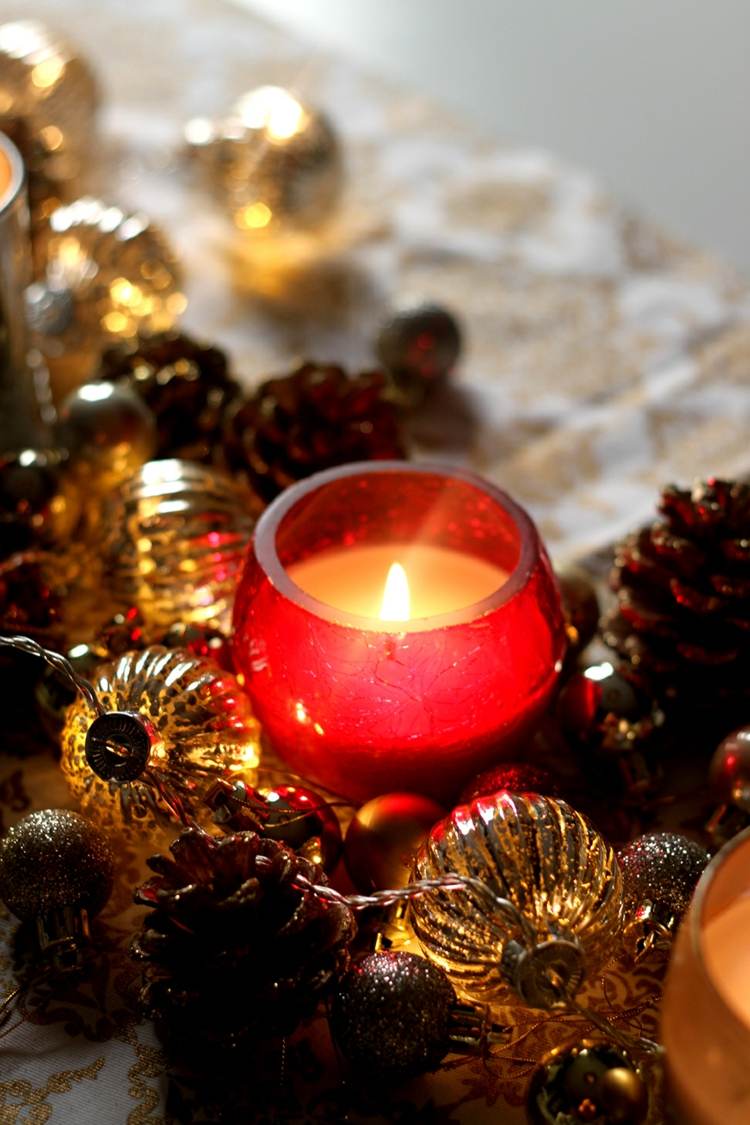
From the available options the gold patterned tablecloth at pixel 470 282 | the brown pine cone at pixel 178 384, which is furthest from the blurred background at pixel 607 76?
the brown pine cone at pixel 178 384

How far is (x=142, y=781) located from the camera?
1.54 feet

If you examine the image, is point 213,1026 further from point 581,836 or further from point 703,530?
point 703,530

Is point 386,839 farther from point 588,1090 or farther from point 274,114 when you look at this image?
point 274,114

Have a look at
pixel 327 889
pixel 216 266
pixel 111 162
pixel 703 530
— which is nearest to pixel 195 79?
pixel 111 162

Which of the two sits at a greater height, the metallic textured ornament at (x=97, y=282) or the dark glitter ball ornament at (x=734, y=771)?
the dark glitter ball ornament at (x=734, y=771)

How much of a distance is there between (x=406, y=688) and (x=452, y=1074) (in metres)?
0.13

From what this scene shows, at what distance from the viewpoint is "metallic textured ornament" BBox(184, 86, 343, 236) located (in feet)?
2.71

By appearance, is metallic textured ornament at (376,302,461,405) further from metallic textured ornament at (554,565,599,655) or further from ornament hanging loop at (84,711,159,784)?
ornament hanging loop at (84,711,159,784)

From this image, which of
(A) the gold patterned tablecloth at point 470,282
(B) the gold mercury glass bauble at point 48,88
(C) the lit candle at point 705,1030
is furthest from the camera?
(B) the gold mercury glass bauble at point 48,88

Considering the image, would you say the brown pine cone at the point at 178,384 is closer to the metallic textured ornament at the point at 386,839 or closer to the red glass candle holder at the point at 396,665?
the red glass candle holder at the point at 396,665

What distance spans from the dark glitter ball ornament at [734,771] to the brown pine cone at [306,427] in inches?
8.6

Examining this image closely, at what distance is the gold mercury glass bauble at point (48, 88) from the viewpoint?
845 millimetres

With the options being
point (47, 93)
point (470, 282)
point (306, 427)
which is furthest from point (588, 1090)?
point (47, 93)

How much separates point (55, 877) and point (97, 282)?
0.40 metres
